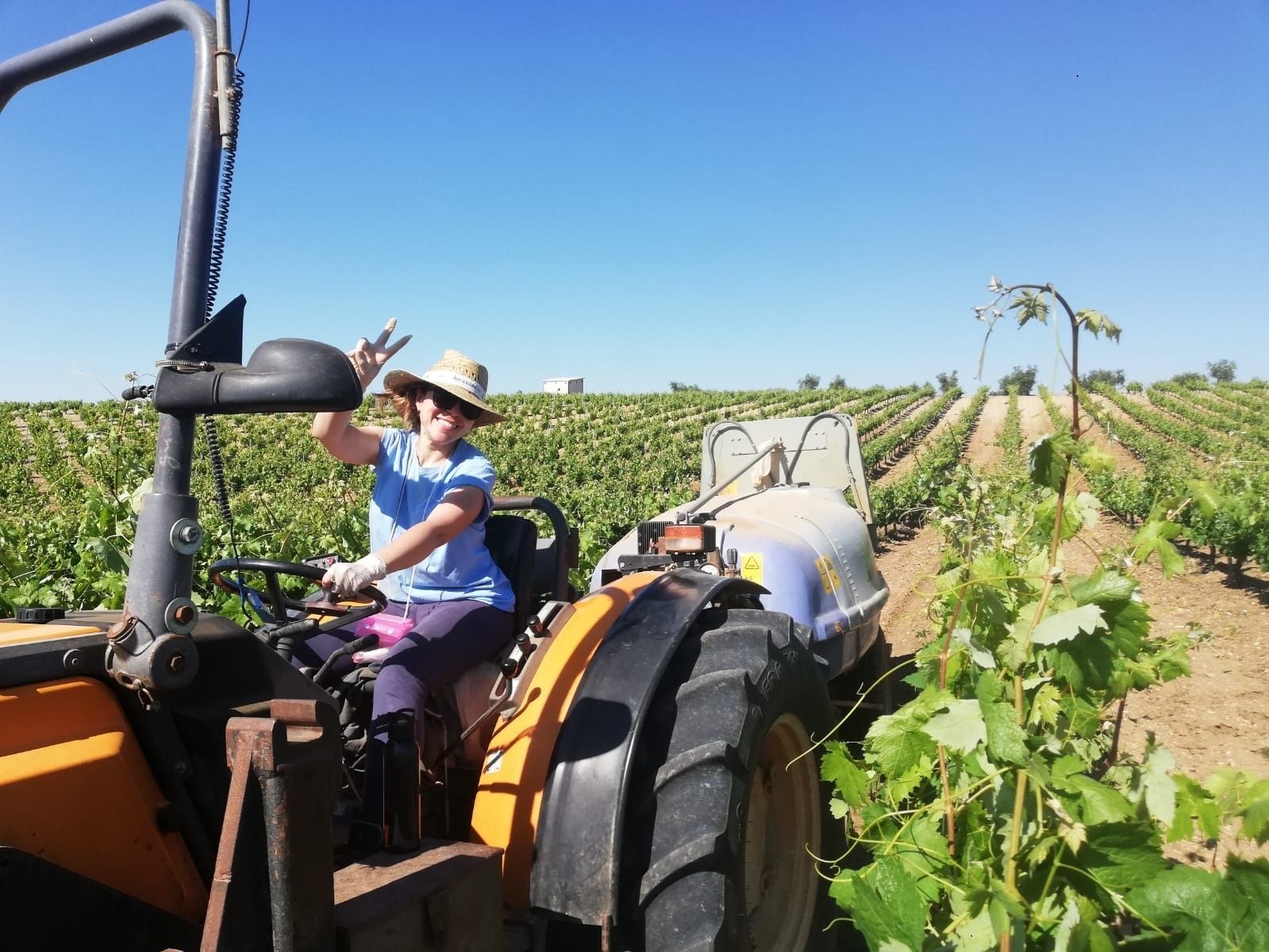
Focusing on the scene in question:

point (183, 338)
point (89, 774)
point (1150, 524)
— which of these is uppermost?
point (183, 338)

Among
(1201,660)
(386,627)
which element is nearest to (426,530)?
(386,627)

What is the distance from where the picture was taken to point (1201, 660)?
766cm

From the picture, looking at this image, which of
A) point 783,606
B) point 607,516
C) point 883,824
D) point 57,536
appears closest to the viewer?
point 883,824

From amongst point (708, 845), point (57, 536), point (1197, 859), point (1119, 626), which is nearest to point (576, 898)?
point (708, 845)

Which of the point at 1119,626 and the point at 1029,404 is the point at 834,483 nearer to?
the point at 1119,626

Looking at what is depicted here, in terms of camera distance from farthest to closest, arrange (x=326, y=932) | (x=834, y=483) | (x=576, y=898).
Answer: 1. (x=834, y=483)
2. (x=576, y=898)
3. (x=326, y=932)

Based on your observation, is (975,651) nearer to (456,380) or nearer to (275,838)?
(275,838)

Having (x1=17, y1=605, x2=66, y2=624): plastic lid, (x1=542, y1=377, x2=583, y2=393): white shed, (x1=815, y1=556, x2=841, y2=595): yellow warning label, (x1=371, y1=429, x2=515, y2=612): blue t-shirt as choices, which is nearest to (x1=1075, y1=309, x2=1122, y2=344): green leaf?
(x1=371, y1=429, x2=515, y2=612): blue t-shirt

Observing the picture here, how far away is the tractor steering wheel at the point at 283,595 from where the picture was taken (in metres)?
2.31

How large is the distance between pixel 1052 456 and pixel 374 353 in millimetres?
1802

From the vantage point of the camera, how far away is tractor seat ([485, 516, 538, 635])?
2.84m

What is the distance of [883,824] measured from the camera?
2.33 metres

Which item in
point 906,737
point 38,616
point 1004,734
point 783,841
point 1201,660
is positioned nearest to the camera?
point 1004,734

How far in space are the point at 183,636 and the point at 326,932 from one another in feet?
1.76
